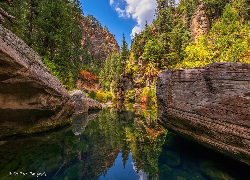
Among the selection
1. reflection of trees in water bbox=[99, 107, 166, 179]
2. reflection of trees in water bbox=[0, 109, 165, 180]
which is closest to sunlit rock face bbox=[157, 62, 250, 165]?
reflection of trees in water bbox=[99, 107, 166, 179]

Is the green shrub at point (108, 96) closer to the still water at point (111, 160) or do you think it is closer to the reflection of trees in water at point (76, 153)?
the reflection of trees in water at point (76, 153)

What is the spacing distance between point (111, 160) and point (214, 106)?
408 cm

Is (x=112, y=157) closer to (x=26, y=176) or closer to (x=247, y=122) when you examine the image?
(x=26, y=176)

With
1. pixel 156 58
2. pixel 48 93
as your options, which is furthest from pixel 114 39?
pixel 48 93

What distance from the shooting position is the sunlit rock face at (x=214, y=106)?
323cm

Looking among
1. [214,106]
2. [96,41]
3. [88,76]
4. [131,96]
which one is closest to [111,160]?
[214,106]

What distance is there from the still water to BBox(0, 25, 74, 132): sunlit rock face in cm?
112

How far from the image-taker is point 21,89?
5.26 meters

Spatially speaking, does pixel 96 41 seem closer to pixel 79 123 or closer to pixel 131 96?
pixel 131 96

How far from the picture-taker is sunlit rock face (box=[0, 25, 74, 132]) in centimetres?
445

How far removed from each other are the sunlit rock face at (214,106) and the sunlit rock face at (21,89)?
20.0ft

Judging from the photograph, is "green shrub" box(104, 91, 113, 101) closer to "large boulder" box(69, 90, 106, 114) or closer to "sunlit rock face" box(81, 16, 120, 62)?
"large boulder" box(69, 90, 106, 114)

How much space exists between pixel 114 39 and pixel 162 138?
365ft

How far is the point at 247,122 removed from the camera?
311cm
